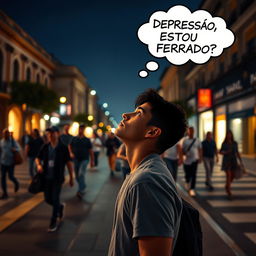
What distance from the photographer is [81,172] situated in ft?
27.2

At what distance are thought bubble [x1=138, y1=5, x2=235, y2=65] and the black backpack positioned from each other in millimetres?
3272

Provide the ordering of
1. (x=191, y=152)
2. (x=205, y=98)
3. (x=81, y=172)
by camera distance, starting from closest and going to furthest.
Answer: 1. (x=81, y=172)
2. (x=191, y=152)
3. (x=205, y=98)

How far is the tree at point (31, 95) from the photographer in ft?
101

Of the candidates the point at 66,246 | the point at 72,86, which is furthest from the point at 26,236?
the point at 72,86

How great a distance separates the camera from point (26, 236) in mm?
4820

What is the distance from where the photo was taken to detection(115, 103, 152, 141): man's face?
4.99 ft

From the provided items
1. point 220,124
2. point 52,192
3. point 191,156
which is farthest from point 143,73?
point 220,124

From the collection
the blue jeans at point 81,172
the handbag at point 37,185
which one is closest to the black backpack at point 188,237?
the handbag at point 37,185

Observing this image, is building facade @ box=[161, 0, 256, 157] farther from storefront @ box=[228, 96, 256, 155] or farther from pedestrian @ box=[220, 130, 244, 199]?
pedestrian @ box=[220, 130, 244, 199]

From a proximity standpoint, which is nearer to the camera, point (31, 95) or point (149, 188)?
point (149, 188)

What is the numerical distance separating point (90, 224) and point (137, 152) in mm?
4322

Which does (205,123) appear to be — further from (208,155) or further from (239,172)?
(239,172)

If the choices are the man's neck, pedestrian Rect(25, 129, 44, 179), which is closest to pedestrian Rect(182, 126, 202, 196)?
pedestrian Rect(25, 129, 44, 179)

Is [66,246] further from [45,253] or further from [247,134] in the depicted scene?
[247,134]
